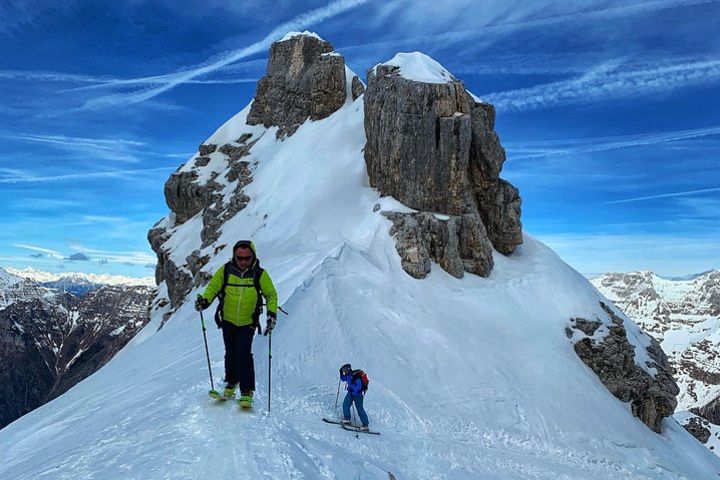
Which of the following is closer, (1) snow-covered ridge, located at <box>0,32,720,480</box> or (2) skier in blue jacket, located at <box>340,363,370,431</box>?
(1) snow-covered ridge, located at <box>0,32,720,480</box>

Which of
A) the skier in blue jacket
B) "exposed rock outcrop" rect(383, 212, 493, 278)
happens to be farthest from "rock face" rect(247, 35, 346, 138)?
the skier in blue jacket

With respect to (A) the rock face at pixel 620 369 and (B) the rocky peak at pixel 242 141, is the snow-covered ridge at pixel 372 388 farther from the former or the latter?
(B) the rocky peak at pixel 242 141

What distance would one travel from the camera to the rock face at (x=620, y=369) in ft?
92.1

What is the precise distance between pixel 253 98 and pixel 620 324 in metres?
49.9

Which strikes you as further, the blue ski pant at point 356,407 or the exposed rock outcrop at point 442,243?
the exposed rock outcrop at point 442,243

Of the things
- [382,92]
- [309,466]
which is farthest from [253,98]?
[309,466]

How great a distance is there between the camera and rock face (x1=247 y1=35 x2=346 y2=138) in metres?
51.0

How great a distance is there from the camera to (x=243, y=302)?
34.4ft

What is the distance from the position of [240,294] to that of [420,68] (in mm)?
28298

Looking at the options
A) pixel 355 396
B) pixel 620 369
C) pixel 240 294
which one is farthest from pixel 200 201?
pixel 240 294

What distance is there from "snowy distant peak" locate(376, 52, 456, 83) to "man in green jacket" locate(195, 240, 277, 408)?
85.6 ft

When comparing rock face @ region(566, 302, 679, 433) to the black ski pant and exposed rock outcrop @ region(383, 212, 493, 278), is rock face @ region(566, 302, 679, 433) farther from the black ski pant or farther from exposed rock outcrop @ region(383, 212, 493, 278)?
the black ski pant

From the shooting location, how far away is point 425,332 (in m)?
24.2

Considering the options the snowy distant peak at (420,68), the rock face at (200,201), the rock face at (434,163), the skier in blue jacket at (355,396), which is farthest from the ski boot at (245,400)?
the rock face at (200,201)
